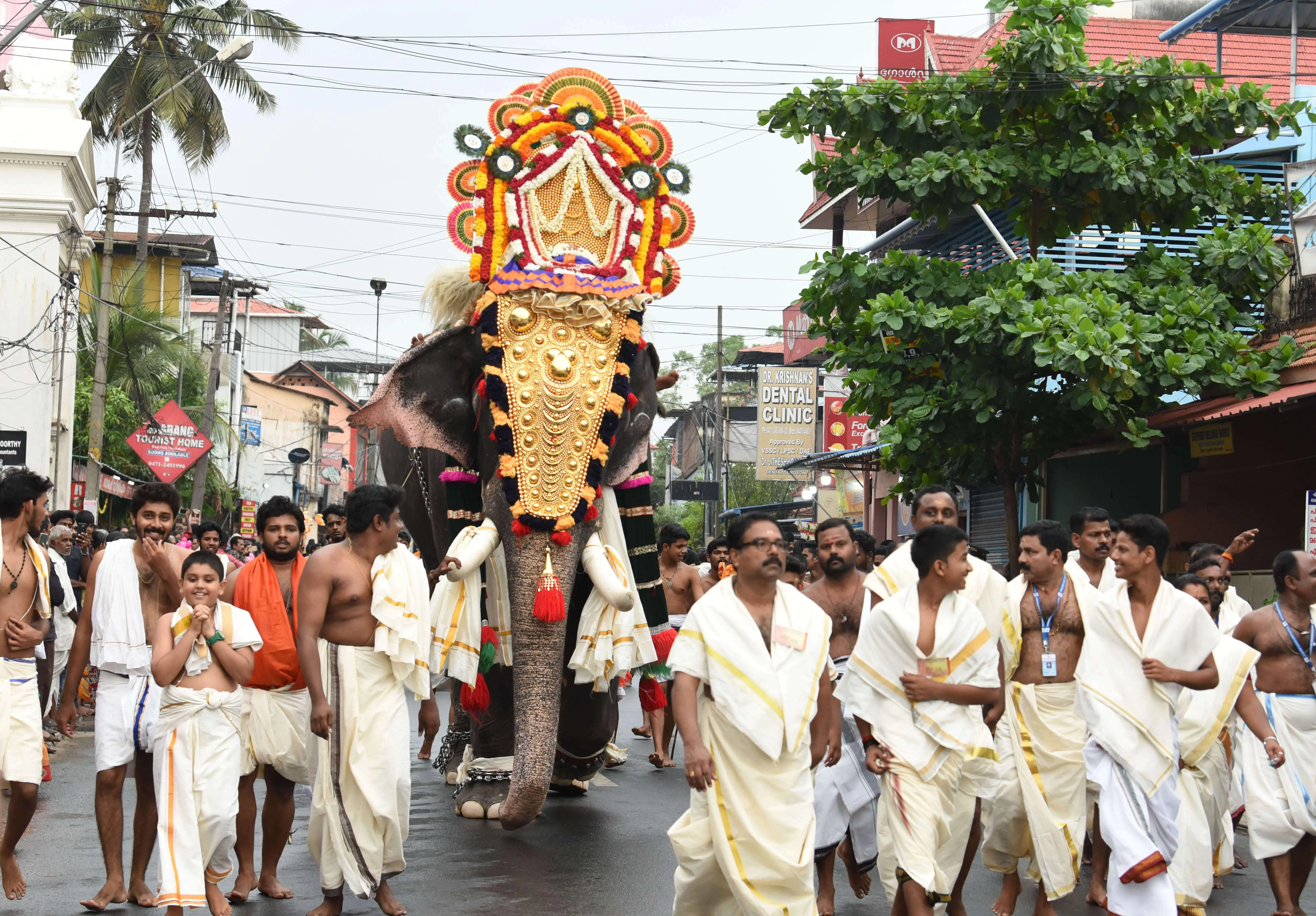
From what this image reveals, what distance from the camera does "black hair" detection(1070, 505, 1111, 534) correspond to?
8.20 m

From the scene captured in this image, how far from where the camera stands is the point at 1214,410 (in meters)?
13.9

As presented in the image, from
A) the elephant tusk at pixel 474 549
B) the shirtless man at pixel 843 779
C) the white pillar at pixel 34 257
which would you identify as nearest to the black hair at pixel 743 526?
the shirtless man at pixel 843 779

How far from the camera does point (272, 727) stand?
7.59m

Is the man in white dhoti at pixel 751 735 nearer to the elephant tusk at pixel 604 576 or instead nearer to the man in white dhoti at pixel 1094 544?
the man in white dhoti at pixel 1094 544

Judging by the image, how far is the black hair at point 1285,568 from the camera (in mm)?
7680

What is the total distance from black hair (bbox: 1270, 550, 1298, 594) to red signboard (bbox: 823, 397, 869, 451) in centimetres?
2405

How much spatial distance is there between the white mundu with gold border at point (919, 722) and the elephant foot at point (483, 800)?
129 inches

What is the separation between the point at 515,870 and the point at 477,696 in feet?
4.15

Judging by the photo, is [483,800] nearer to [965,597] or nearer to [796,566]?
[796,566]

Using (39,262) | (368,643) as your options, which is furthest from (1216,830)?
(39,262)

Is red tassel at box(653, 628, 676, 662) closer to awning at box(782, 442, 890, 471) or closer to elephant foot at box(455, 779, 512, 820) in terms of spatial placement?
elephant foot at box(455, 779, 512, 820)

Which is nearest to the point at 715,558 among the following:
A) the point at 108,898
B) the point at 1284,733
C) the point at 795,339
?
the point at 1284,733

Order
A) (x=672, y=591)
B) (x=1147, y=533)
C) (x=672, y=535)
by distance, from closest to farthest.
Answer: (x=1147, y=533) < (x=672, y=591) < (x=672, y=535)

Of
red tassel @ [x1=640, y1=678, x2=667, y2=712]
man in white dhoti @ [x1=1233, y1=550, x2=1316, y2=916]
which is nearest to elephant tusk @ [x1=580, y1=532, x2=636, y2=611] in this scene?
red tassel @ [x1=640, y1=678, x2=667, y2=712]
